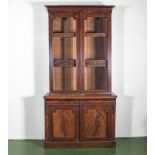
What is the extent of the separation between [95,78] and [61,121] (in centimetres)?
96

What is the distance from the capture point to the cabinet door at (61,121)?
4.27 m

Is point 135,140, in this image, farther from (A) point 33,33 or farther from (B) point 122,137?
(A) point 33,33

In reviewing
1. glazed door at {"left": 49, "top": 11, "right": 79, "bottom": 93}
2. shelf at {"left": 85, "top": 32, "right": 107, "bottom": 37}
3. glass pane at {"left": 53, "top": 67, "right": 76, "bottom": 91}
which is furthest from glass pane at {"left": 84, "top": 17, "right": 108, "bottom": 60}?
glass pane at {"left": 53, "top": 67, "right": 76, "bottom": 91}

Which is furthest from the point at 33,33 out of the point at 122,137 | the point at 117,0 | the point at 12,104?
the point at 122,137

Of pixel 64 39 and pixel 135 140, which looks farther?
pixel 135 140

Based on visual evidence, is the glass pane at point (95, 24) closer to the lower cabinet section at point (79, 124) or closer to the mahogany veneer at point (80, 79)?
the mahogany veneer at point (80, 79)

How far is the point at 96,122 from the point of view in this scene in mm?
4309

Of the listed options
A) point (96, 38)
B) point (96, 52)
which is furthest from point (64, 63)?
point (96, 38)

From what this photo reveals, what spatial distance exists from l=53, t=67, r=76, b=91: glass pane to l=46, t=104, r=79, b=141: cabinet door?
352 millimetres

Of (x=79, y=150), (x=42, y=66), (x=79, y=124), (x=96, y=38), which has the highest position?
(x=96, y=38)

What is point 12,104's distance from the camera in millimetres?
4863

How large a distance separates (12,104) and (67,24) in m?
1.82

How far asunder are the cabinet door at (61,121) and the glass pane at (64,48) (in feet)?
2.87

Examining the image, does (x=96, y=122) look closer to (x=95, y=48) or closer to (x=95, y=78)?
(x=95, y=78)
